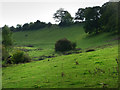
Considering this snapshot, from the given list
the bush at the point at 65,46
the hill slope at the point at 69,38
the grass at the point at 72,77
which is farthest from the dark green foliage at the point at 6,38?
the grass at the point at 72,77

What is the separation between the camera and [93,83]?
10.8 meters

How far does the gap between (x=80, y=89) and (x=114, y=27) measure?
50.8 metres

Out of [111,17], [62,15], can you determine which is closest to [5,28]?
[111,17]

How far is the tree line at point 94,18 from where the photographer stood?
55969mm

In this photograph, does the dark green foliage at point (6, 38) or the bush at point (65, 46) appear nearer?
the bush at point (65, 46)

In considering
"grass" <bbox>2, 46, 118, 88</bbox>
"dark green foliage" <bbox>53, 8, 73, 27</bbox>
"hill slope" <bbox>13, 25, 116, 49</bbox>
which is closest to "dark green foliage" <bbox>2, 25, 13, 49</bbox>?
"hill slope" <bbox>13, 25, 116, 49</bbox>

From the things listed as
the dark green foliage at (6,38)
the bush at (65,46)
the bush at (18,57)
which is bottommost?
the bush at (18,57)

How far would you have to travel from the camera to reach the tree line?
184ft

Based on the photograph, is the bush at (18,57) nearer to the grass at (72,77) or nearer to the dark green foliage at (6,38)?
the grass at (72,77)

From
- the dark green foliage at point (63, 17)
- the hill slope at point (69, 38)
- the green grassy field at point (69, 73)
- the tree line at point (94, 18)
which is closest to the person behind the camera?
the green grassy field at point (69, 73)

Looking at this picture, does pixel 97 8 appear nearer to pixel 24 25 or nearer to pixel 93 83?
pixel 93 83

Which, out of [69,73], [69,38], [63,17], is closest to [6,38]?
[69,38]

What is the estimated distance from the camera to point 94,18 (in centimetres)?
7925

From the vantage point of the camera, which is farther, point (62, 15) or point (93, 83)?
point (62, 15)
